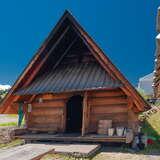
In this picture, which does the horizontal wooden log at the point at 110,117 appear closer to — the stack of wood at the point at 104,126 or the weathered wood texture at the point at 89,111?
the weathered wood texture at the point at 89,111

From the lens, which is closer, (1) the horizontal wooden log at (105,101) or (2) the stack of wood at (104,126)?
(2) the stack of wood at (104,126)

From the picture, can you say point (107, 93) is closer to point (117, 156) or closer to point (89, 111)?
point (89, 111)

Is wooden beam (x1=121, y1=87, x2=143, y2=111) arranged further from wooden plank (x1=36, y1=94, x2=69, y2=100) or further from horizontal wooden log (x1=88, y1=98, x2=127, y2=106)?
wooden plank (x1=36, y1=94, x2=69, y2=100)

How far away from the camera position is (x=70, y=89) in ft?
40.2

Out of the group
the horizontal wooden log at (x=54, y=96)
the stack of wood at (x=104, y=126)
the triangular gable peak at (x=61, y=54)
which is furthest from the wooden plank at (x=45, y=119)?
the stack of wood at (x=104, y=126)

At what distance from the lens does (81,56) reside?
1434 centimetres

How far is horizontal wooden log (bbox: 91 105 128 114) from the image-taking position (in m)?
12.4

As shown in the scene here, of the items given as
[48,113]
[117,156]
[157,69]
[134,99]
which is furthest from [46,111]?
[157,69]

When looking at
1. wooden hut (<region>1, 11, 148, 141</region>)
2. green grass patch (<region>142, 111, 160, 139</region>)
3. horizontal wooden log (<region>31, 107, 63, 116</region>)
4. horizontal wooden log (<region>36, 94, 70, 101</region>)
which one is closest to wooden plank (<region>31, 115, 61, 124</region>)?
wooden hut (<region>1, 11, 148, 141</region>)

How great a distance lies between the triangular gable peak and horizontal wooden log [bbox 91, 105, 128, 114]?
95 cm

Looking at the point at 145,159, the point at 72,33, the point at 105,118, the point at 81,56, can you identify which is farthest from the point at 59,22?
the point at 145,159

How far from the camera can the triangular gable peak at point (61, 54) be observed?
39.3 ft

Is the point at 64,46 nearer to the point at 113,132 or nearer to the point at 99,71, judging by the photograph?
the point at 99,71

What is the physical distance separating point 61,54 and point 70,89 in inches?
115
